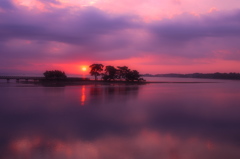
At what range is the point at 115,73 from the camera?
213 ft

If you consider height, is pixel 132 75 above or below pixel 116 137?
above

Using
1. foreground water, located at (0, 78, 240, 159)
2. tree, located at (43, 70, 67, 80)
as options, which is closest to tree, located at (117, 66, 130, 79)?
tree, located at (43, 70, 67, 80)

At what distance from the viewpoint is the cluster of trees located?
6419 centimetres

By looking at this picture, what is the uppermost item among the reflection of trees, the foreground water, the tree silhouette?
the tree silhouette

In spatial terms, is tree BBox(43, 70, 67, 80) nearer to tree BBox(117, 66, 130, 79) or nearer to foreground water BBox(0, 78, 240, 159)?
tree BBox(117, 66, 130, 79)

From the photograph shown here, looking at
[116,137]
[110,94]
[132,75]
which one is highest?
[132,75]

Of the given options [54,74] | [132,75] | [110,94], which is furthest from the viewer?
[132,75]

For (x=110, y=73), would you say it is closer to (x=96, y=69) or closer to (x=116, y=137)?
(x=96, y=69)

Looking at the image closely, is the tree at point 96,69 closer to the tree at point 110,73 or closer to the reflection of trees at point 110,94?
the tree at point 110,73

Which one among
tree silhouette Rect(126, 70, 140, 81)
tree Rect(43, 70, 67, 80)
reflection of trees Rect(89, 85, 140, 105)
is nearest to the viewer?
reflection of trees Rect(89, 85, 140, 105)

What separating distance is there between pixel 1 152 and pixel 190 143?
6.47m

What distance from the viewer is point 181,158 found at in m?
6.71

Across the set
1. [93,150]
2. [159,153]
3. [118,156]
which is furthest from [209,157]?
[93,150]

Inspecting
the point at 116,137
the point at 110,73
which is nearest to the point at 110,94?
the point at 116,137
